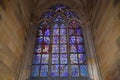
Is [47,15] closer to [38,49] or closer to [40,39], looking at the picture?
[40,39]

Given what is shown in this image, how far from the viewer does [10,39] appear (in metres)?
4.47

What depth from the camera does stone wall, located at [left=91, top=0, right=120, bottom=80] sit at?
395cm

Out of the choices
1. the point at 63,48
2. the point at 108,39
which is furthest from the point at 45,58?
the point at 108,39

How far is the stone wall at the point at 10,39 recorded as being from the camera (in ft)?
12.7

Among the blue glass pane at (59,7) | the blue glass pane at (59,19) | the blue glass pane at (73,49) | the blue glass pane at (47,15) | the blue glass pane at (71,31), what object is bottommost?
the blue glass pane at (73,49)

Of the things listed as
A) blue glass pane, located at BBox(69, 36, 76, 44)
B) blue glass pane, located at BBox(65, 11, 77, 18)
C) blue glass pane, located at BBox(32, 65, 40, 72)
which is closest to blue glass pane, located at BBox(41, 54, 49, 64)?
blue glass pane, located at BBox(32, 65, 40, 72)

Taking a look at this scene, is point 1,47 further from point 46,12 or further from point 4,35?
point 46,12

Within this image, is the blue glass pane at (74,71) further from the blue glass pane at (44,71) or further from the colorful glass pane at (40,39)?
the colorful glass pane at (40,39)

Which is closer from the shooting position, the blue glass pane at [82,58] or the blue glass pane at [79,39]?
the blue glass pane at [82,58]

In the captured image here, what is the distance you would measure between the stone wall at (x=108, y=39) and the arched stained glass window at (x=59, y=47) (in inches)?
38.4

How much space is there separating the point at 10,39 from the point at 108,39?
10.9ft

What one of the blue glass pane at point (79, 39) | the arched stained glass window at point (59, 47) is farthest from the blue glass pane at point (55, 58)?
the blue glass pane at point (79, 39)

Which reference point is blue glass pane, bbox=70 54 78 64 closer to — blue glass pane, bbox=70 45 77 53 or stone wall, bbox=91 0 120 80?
blue glass pane, bbox=70 45 77 53

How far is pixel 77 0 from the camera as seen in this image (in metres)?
7.91
